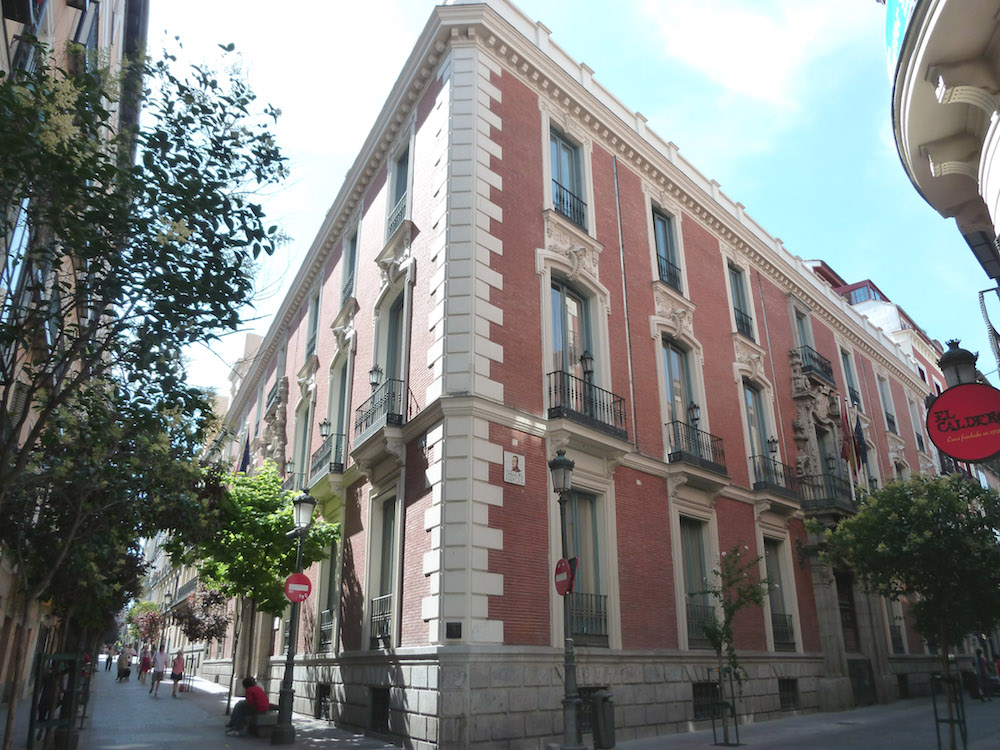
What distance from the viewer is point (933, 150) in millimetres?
7418

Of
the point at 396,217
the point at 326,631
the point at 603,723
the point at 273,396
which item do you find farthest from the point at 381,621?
the point at 273,396

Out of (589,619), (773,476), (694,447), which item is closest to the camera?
(589,619)

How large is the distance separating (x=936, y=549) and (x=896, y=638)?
12.9 metres

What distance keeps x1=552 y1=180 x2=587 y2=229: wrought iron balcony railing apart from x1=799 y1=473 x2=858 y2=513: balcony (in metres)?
11.6

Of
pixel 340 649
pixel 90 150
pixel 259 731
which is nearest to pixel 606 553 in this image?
pixel 340 649

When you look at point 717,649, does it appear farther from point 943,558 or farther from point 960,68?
point 960,68

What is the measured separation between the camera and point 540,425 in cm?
1421

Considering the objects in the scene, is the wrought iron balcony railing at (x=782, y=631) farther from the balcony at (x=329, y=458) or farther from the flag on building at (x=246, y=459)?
the flag on building at (x=246, y=459)

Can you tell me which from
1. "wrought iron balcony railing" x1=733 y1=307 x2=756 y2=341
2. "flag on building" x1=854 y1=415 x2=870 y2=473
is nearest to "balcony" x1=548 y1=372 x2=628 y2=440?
"wrought iron balcony railing" x1=733 y1=307 x2=756 y2=341

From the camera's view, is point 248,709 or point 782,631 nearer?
point 248,709

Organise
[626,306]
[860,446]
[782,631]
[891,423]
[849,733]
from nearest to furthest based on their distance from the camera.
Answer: [849,733]
[626,306]
[782,631]
[860,446]
[891,423]

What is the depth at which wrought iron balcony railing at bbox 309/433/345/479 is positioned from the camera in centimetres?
1834

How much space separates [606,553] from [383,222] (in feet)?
34.3

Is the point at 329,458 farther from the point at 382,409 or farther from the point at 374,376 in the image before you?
the point at 382,409
